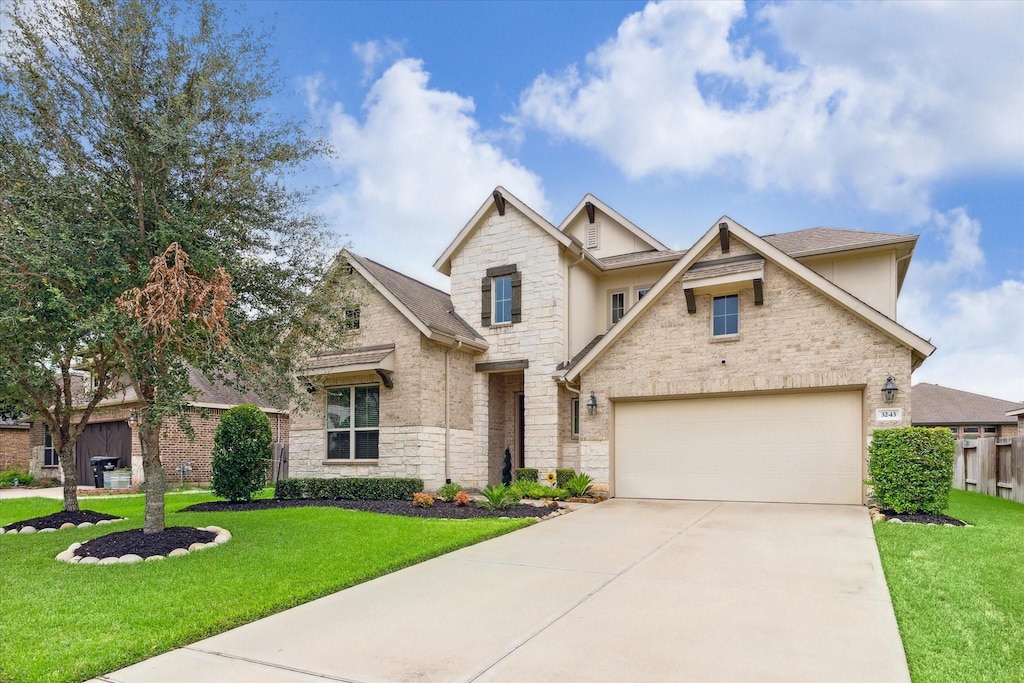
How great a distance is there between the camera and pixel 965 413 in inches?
1410

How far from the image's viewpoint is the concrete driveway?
4.61 meters

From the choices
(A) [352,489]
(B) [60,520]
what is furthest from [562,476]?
(B) [60,520]

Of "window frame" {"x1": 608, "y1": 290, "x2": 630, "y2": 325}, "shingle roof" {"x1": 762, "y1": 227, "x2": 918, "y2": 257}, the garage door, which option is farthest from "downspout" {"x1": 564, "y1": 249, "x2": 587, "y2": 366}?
"shingle roof" {"x1": 762, "y1": 227, "x2": 918, "y2": 257}

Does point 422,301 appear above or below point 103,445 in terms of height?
above

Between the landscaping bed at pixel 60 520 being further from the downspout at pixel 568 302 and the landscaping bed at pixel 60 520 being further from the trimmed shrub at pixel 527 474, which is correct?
the downspout at pixel 568 302

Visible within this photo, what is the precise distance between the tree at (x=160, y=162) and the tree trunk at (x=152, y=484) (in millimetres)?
20

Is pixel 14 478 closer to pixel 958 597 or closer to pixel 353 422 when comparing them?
pixel 353 422

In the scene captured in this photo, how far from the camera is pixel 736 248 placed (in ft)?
46.1

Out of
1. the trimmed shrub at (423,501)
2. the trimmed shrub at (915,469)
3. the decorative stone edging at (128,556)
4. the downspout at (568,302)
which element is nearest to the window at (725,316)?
the trimmed shrub at (915,469)

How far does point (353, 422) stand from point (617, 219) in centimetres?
938

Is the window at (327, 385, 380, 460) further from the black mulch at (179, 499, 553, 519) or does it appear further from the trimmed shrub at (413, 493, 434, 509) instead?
the trimmed shrub at (413, 493, 434, 509)

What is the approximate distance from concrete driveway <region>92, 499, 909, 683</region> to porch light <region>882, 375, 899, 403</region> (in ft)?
13.4

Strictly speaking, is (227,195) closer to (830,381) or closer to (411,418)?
(411,418)

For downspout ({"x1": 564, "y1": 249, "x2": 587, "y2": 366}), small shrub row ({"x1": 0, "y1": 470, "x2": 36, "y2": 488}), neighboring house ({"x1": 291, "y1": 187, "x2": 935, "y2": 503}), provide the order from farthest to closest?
small shrub row ({"x1": 0, "y1": 470, "x2": 36, "y2": 488})
downspout ({"x1": 564, "y1": 249, "x2": 587, "y2": 366})
neighboring house ({"x1": 291, "y1": 187, "x2": 935, "y2": 503})
